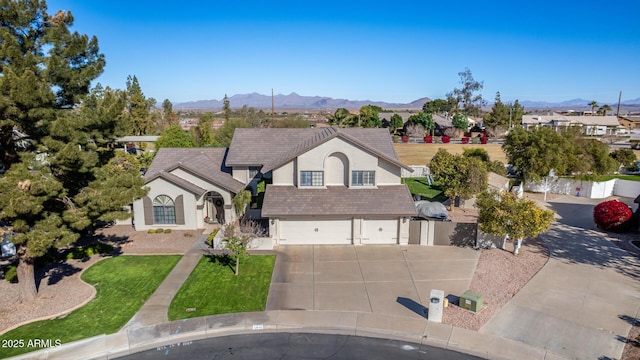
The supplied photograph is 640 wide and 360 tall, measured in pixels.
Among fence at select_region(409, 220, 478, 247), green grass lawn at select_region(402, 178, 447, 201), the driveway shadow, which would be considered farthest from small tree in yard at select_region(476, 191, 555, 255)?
green grass lawn at select_region(402, 178, 447, 201)

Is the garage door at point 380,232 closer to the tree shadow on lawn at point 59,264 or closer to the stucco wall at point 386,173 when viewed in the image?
the stucco wall at point 386,173

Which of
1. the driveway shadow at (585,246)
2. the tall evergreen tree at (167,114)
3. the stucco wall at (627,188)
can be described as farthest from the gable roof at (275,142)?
the tall evergreen tree at (167,114)

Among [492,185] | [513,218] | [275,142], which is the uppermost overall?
[275,142]

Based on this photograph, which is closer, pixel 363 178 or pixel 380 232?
pixel 380 232

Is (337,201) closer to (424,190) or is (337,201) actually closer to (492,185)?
(492,185)

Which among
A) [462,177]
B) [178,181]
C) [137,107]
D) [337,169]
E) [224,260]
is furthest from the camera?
[137,107]

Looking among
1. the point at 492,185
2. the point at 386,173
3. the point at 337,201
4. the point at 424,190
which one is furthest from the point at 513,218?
the point at 424,190
